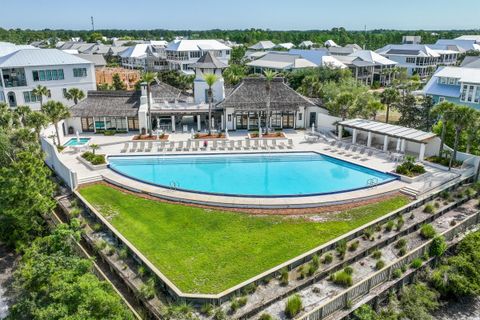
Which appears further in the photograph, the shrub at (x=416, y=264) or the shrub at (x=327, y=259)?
the shrub at (x=416, y=264)

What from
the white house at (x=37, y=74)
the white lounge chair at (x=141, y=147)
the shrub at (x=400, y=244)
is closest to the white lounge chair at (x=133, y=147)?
the white lounge chair at (x=141, y=147)

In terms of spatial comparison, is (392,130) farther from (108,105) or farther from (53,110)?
(53,110)

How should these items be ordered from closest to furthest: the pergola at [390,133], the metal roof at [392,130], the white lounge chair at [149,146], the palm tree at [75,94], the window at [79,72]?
the pergola at [390,133]
the metal roof at [392,130]
the white lounge chair at [149,146]
the palm tree at [75,94]
the window at [79,72]

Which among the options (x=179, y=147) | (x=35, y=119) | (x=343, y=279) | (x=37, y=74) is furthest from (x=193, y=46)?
(x=343, y=279)

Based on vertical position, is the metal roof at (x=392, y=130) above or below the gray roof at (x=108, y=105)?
below

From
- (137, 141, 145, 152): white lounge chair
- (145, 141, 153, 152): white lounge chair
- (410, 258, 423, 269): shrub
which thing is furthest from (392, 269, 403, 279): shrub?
(137, 141, 145, 152): white lounge chair

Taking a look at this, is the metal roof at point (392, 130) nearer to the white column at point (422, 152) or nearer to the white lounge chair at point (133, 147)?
the white column at point (422, 152)
